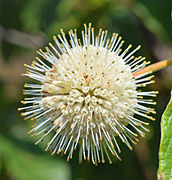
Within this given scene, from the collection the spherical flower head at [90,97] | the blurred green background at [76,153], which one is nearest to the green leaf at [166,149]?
the spherical flower head at [90,97]

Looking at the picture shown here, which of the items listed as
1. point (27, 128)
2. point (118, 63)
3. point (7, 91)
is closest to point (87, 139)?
point (118, 63)

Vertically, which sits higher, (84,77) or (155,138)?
(84,77)

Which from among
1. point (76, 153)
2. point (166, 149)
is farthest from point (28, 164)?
point (166, 149)

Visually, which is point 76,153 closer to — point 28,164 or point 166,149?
point 28,164

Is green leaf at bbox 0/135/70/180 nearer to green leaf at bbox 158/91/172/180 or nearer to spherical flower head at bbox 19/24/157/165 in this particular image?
spherical flower head at bbox 19/24/157/165

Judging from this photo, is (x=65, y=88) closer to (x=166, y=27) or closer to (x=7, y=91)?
(x=166, y=27)

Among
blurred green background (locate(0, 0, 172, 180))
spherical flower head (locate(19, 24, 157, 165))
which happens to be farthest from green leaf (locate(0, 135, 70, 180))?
spherical flower head (locate(19, 24, 157, 165))

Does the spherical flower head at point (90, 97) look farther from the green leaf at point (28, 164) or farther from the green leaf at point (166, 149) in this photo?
the green leaf at point (28, 164)
